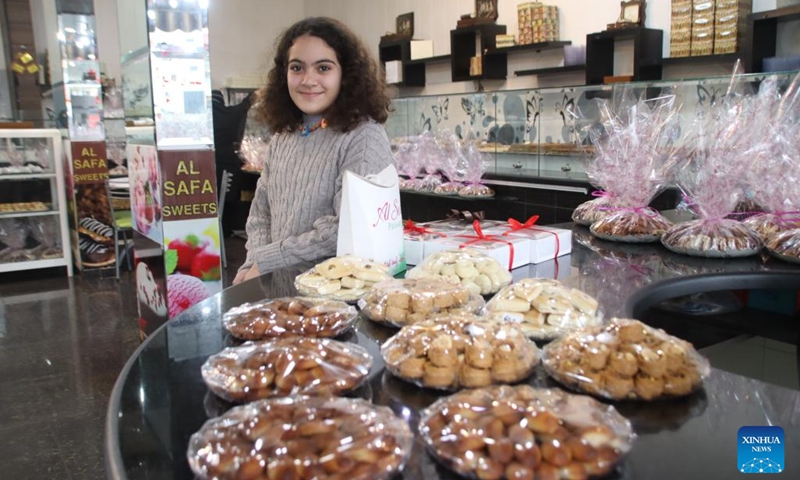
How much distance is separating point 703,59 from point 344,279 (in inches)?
173

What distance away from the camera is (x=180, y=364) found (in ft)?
3.36

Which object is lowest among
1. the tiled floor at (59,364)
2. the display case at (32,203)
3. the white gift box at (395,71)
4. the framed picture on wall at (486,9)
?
the tiled floor at (59,364)

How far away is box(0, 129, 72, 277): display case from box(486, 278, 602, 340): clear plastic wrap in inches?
211

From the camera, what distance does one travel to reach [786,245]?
5.39ft

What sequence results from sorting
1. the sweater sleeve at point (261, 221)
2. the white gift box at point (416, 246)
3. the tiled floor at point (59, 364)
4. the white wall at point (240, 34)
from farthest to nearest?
1. the white wall at point (240, 34)
2. the tiled floor at point (59, 364)
3. the sweater sleeve at point (261, 221)
4. the white gift box at point (416, 246)

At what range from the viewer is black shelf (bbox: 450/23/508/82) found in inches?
262

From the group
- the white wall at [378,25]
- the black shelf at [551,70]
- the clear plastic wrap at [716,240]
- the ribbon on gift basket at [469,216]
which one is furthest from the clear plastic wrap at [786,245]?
the black shelf at [551,70]

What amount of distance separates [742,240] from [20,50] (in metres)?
7.81

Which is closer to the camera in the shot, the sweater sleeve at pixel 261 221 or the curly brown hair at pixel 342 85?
the curly brown hair at pixel 342 85

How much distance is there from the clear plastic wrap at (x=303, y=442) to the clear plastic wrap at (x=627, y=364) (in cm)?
26

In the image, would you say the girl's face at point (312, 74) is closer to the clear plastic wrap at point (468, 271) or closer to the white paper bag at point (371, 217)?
the white paper bag at point (371, 217)

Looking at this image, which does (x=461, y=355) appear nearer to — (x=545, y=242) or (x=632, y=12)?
(x=545, y=242)

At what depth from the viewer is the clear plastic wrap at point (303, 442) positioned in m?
0.63

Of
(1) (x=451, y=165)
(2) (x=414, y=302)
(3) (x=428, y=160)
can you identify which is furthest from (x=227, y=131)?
(2) (x=414, y=302)
